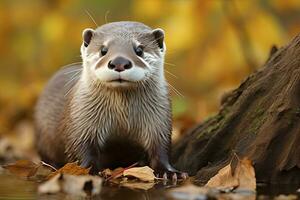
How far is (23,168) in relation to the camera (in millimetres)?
5223

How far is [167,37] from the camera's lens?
10281 millimetres

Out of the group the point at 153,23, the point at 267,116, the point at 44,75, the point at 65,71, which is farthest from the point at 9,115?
the point at 267,116

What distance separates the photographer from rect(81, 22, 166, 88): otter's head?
4.85m

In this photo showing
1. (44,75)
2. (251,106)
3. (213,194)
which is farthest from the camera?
(44,75)

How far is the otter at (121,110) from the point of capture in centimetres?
521

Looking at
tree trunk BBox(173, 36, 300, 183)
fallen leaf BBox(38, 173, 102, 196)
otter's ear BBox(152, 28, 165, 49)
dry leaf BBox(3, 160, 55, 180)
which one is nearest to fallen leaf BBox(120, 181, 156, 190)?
tree trunk BBox(173, 36, 300, 183)

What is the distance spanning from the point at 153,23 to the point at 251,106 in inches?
229

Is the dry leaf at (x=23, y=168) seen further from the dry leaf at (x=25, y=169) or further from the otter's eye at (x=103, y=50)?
the otter's eye at (x=103, y=50)

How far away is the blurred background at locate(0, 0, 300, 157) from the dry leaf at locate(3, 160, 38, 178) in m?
3.71

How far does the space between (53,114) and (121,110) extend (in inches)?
47.1

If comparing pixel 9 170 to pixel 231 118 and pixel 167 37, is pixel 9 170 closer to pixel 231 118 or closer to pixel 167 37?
pixel 231 118

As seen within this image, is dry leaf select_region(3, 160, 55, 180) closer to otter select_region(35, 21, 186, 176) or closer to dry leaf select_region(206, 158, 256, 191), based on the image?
otter select_region(35, 21, 186, 176)

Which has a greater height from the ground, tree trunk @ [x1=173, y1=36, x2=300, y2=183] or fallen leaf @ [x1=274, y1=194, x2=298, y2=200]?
tree trunk @ [x1=173, y1=36, x2=300, y2=183]

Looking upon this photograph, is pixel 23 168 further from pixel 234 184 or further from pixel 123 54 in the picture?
pixel 234 184
